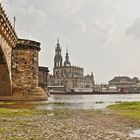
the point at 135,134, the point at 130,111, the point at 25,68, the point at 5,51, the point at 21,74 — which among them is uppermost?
the point at 5,51

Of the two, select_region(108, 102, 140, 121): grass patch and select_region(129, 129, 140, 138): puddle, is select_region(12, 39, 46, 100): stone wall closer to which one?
select_region(108, 102, 140, 121): grass patch

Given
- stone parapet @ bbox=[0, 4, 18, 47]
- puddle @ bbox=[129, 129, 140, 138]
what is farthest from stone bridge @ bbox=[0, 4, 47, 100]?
puddle @ bbox=[129, 129, 140, 138]

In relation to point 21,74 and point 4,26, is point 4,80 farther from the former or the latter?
point 4,26

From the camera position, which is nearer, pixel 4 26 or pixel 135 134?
pixel 135 134

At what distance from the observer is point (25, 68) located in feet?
150

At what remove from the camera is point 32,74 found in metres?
46.6

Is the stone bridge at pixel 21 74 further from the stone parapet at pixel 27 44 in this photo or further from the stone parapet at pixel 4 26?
the stone parapet at pixel 4 26

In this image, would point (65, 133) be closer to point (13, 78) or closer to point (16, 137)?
point (16, 137)

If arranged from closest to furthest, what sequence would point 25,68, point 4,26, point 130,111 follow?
point 130,111 < point 4,26 < point 25,68

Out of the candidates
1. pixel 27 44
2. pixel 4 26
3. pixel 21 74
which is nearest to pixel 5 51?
pixel 4 26

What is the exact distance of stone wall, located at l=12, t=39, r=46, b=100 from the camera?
4491 centimetres

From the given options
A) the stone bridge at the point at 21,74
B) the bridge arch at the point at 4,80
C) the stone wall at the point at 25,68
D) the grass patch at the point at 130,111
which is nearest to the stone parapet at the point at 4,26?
the bridge arch at the point at 4,80

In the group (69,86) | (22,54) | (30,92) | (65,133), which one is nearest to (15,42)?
(22,54)

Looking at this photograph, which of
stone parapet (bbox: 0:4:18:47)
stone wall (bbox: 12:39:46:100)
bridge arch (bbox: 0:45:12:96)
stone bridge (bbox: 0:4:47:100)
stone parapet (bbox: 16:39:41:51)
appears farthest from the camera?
stone parapet (bbox: 16:39:41:51)
